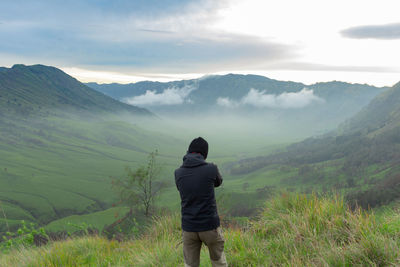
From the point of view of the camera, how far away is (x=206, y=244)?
606cm

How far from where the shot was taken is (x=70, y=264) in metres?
7.95

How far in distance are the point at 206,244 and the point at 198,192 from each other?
1.19 meters

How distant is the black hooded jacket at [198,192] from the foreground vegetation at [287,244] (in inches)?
65.5

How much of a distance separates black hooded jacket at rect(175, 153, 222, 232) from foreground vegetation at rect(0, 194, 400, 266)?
166 centimetres

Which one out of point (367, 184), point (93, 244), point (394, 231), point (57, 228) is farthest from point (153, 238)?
point (367, 184)

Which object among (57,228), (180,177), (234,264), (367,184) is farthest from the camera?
(367,184)

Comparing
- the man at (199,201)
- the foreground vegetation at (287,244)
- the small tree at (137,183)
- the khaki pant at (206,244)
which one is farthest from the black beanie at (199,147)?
the small tree at (137,183)

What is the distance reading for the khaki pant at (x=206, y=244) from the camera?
6.01m

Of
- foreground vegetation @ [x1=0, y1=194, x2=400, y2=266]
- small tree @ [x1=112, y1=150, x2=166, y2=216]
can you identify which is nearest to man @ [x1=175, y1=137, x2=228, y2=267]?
foreground vegetation @ [x1=0, y1=194, x2=400, y2=266]

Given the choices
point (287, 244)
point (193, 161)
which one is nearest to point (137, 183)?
point (287, 244)

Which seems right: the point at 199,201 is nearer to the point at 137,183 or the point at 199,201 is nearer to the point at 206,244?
the point at 206,244

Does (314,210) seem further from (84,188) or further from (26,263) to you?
(84,188)

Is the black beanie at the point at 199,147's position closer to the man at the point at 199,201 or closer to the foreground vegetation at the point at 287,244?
the man at the point at 199,201

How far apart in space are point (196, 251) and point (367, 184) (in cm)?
19744
